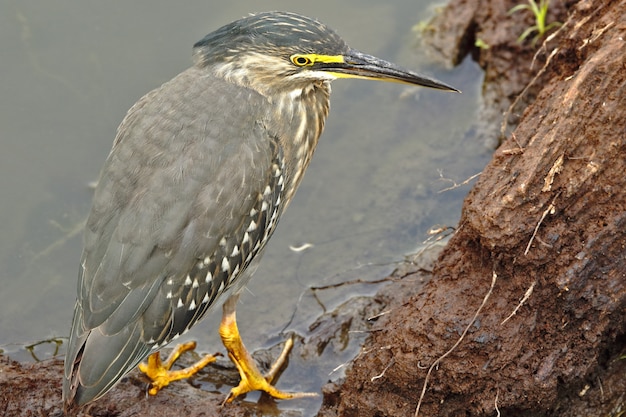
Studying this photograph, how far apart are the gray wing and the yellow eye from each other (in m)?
0.32

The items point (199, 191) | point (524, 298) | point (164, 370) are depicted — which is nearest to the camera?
point (524, 298)

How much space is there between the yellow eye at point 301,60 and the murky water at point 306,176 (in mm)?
1793

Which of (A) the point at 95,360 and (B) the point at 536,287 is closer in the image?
(B) the point at 536,287

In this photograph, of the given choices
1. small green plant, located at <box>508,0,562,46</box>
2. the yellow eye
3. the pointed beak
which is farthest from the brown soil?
small green plant, located at <box>508,0,562,46</box>

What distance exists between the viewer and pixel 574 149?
13.1 ft

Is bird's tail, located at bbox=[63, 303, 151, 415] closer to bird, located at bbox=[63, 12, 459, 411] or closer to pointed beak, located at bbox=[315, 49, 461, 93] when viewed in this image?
bird, located at bbox=[63, 12, 459, 411]

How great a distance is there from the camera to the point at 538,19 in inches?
243

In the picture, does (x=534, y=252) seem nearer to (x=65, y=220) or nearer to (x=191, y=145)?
(x=191, y=145)

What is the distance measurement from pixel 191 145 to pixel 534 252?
182cm

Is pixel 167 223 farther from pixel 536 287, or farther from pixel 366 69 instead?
pixel 536 287

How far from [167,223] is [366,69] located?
54.5 inches

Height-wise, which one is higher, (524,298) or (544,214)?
(544,214)

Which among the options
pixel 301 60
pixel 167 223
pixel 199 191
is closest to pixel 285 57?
pixel 301 60

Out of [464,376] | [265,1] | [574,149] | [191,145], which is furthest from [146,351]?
[265,1]
